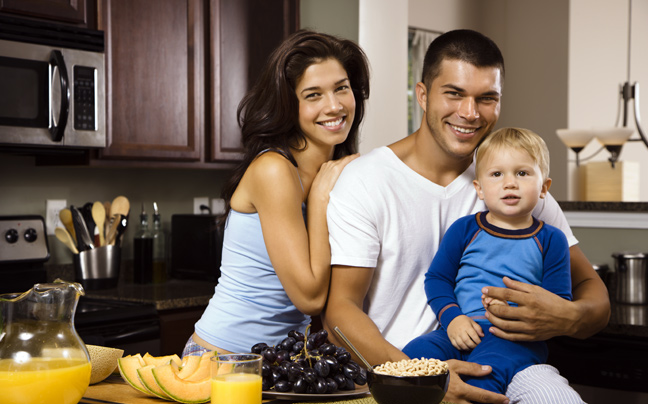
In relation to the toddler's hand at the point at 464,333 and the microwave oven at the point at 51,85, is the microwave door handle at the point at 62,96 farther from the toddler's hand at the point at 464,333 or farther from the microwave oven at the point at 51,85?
the toddler's hand at the point at 464,333

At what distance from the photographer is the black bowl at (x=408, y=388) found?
1165 mm

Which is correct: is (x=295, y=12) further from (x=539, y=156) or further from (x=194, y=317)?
(x=539, y=156)

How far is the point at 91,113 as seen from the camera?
3.02 m

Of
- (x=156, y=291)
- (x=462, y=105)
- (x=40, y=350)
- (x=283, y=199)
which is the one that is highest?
(x=462, y=105)

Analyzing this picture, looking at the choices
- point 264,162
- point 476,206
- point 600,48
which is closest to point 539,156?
point 476,206

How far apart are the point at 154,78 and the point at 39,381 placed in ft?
7.78

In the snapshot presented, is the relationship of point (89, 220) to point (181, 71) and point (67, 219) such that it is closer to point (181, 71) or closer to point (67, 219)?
point (67, 219)

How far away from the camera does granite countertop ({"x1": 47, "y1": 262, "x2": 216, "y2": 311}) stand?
9.68 feet

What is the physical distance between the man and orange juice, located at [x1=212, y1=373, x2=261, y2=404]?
71 centimetres

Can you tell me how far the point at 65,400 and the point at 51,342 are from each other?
10 cm

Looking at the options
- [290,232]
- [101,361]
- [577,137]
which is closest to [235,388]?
[101,361]

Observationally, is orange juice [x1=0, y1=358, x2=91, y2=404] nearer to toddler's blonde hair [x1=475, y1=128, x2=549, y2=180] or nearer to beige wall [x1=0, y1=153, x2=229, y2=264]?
toddler's blonde hair [x1=475, y1=128, x2=549, y2=180]

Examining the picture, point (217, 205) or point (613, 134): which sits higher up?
point (613, 134)

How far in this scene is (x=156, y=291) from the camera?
3176 millimetres
